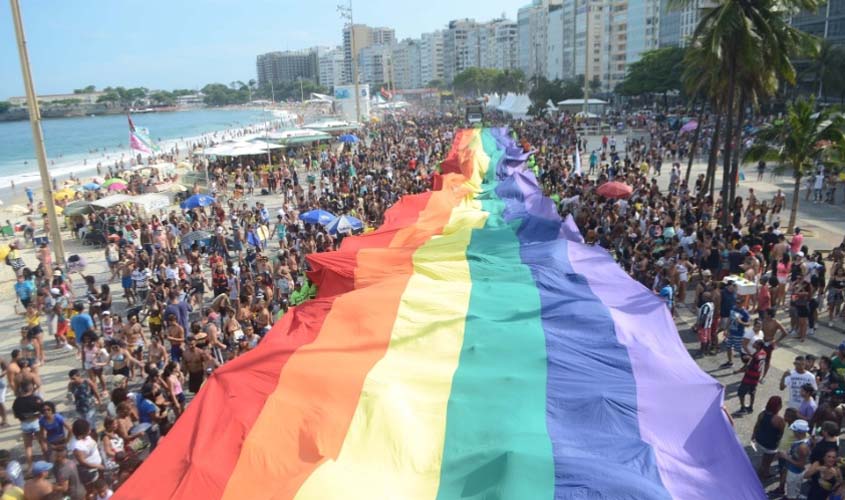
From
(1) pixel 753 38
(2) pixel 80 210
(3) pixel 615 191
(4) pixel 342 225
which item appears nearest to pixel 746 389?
(4) pixel 342 225

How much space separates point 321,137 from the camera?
4250 cm

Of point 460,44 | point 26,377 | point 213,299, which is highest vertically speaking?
point 460,44

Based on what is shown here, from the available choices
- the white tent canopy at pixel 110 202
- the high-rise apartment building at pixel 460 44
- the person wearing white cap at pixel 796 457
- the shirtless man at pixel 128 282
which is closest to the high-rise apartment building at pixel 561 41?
the high-rise apartment building at pixel 460 44

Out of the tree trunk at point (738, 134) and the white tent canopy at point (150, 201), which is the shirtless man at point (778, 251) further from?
the white tent canopy at point (150, 201)

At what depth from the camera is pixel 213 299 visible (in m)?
14.4

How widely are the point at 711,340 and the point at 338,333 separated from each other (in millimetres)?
6793

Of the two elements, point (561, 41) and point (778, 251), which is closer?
point (778, 251)

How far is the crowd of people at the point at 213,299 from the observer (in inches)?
303

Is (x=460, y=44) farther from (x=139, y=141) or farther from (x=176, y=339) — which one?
(x=176, y=339)

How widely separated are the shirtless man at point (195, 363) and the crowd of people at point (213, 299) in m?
0.02

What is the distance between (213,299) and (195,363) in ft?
17.3

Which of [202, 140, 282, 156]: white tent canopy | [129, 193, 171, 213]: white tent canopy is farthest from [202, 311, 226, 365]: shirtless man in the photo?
[202, 140, 282, 156]: white tent canopy

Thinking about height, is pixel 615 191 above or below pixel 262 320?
above

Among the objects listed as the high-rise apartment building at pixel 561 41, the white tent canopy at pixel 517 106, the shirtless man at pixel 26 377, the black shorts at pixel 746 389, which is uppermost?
the high-rise apartment building at pixel 561 41
